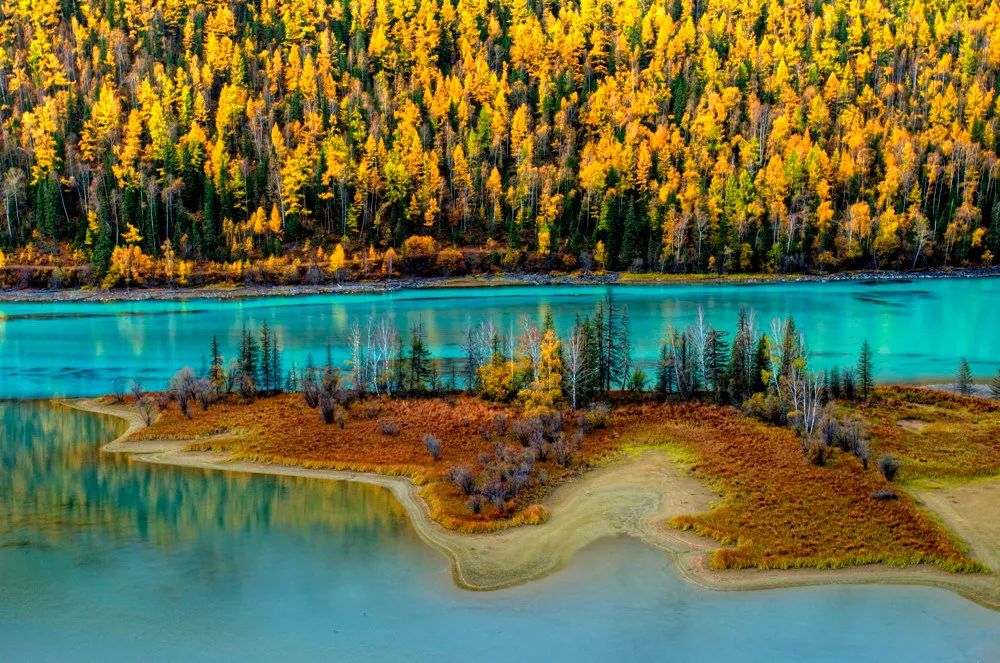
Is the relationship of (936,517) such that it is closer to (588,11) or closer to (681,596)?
(681,596)

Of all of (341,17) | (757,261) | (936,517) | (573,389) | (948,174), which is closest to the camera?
(936,517)

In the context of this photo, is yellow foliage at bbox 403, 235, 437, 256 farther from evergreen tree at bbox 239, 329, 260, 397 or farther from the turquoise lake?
the turquoise lake

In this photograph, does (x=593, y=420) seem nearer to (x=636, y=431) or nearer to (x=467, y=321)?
(x=636, y=431)

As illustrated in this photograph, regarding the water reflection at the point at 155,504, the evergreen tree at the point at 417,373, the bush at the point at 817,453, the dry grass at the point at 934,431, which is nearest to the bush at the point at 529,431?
the water reflection at the point at 155,504

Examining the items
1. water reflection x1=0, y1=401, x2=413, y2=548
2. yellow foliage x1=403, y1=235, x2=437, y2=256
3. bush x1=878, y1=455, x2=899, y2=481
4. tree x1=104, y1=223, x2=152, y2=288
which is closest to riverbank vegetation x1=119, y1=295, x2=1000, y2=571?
bush x1=878, y1=455, x2=899, y2=481

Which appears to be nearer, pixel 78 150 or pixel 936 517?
pixel 936 517

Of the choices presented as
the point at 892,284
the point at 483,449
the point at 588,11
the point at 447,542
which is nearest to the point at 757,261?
the point at 892,284

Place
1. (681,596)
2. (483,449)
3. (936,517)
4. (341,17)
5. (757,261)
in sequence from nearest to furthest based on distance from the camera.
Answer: (681,596) → (936,517) → (483,449) → (757,261) → (341,17)
